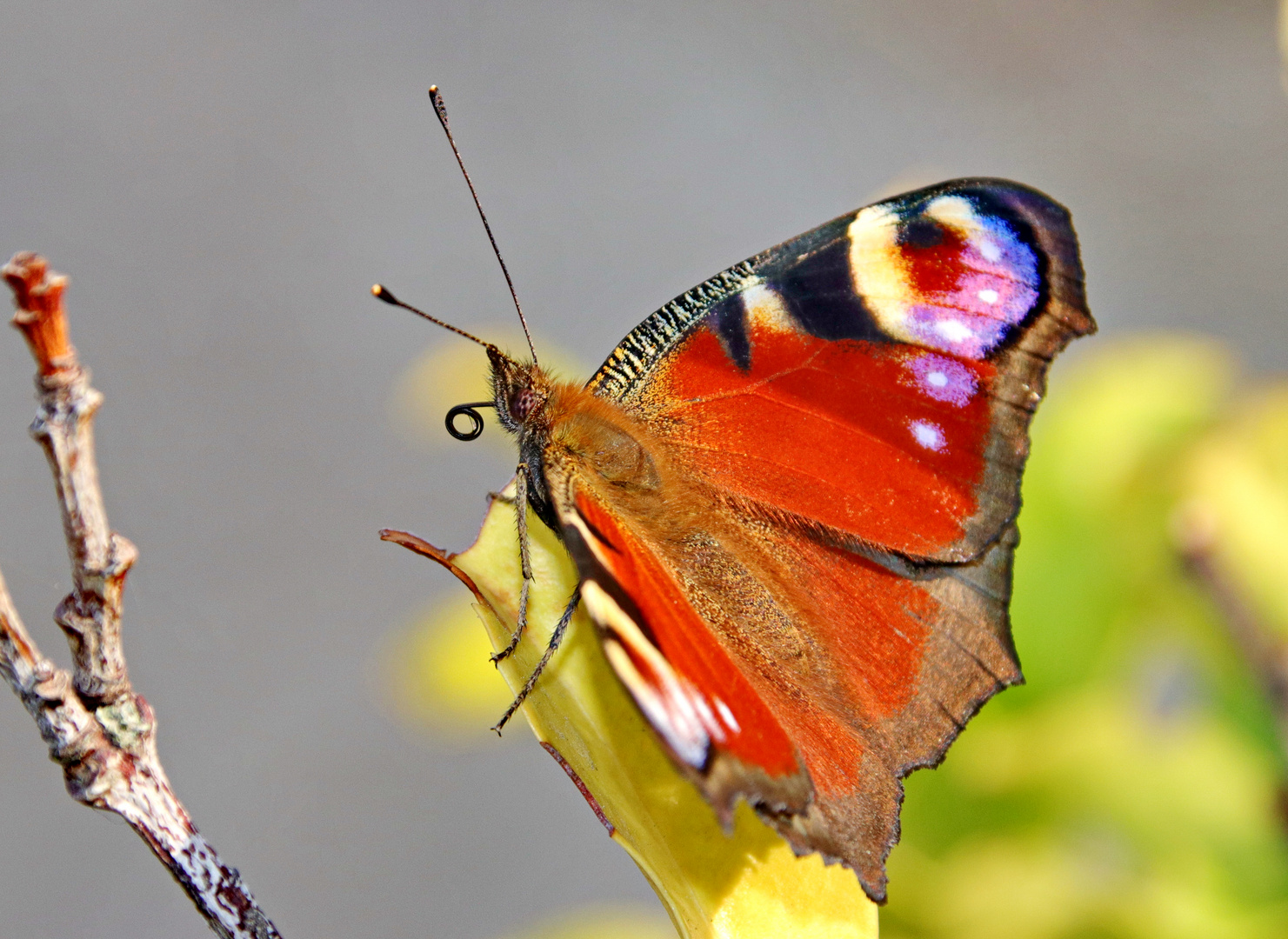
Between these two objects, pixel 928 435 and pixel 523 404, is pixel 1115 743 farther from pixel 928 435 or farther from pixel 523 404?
pixel 523 404

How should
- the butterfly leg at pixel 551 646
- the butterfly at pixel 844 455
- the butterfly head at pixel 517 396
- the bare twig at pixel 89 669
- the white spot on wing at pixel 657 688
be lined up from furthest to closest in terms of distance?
the butterfly head at pixel 517 396, the butterfly at pixel 844 455, the butterfly leg at pixel 551 646, the white spot on wing at pixel 657 688, the bare twig at pixel 89 669

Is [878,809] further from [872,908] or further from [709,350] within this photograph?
[709,350]

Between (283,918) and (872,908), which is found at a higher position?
(283,918)

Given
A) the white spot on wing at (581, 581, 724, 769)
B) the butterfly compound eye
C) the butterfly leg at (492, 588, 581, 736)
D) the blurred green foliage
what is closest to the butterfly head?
the butterfly compound eye

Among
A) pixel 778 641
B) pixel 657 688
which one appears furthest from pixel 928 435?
pixel 657 688

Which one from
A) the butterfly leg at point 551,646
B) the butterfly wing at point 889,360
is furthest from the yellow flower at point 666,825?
the butterfly wing at point 889,360

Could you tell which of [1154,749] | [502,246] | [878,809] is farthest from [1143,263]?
[878,809]

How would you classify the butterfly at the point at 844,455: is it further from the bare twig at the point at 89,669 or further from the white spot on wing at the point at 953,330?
the bare twig at the point at 89,669
